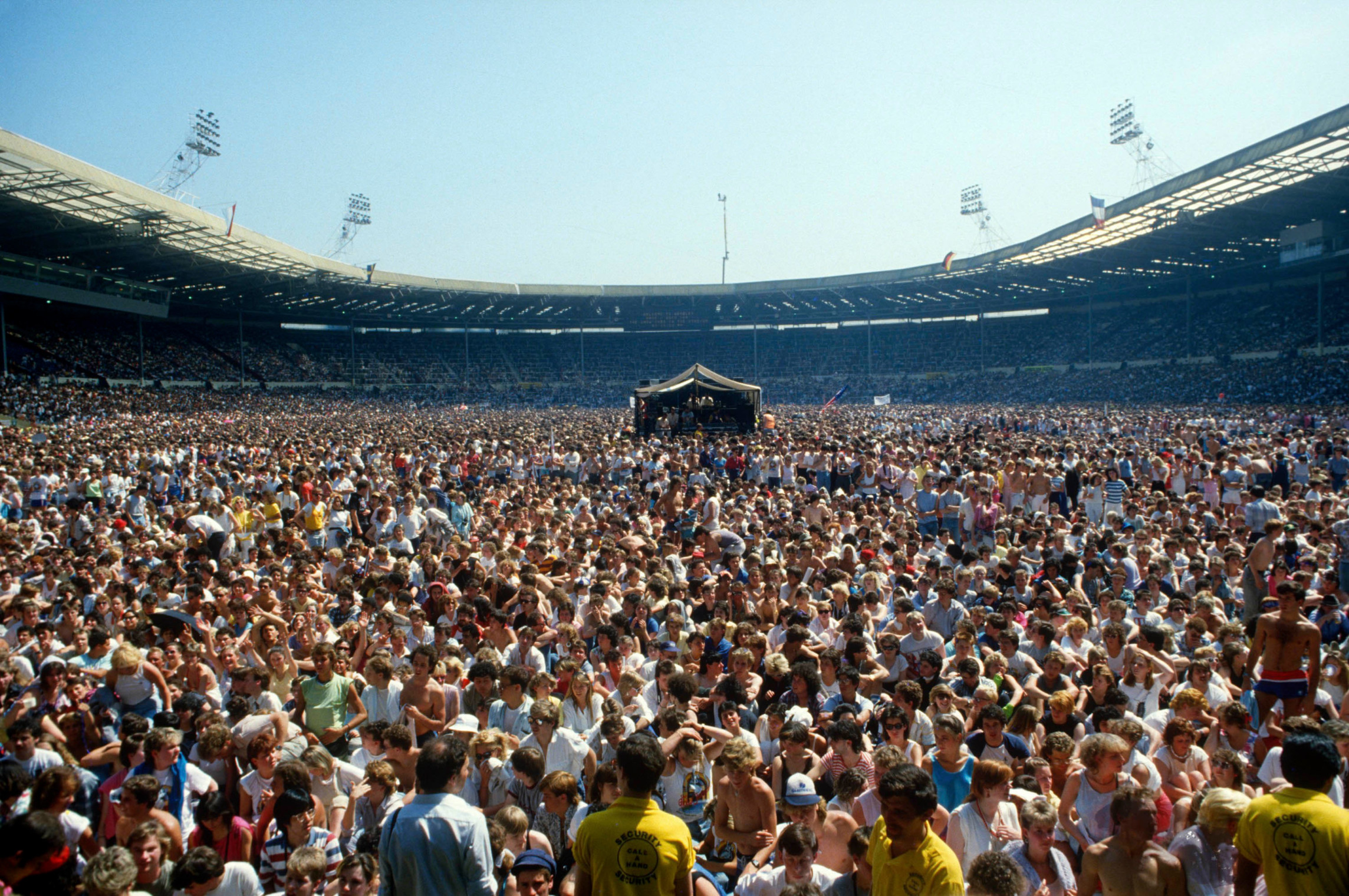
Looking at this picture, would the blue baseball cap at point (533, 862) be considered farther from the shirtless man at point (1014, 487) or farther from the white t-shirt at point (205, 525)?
the shirtless man at point (1014, 487)

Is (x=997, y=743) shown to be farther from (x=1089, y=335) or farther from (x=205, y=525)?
(x=1089, y=335)

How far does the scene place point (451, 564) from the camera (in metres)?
8.20

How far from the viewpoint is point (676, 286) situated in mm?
55500

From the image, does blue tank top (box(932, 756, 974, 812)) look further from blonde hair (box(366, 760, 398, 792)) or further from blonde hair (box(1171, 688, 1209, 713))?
blonde hair (box(366, 760, 398, 792))

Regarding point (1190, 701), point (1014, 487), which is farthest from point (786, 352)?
point (1190, 701)

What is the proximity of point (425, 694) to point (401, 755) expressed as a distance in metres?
1.02

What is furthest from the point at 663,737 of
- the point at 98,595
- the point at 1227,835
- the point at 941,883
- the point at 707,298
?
the point at 707,298

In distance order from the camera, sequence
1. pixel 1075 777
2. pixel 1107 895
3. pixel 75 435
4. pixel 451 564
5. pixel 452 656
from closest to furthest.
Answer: pixel 1107 895
pixel 1075 777
pixel 452 656
pixel 451 564
pixel 75 435

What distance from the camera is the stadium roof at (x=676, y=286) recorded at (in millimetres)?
26031

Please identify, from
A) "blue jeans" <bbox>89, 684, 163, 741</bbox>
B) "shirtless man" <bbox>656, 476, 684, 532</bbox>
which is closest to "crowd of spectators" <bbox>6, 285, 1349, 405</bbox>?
"shirtless man" <bbox>656, 476, 684, 532</bbox>

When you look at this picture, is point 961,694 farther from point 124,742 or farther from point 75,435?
point 75,435

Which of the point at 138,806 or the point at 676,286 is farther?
the point at 676,286

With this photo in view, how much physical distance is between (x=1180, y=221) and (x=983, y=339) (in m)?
23.4

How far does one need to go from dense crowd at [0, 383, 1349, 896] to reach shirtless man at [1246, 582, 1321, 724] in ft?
0.07
